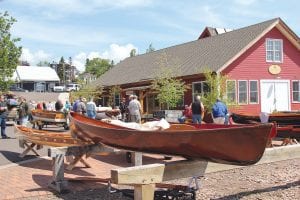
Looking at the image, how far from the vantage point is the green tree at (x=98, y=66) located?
374 feet

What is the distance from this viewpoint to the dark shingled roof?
2862 cm

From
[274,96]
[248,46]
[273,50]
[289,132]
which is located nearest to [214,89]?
[248,46]

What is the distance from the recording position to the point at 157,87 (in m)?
30.2

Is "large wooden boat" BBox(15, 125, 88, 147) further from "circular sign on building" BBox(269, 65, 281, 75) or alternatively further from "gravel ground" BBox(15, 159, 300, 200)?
"circular sign on building" BBox(269, 65, 281, 75)

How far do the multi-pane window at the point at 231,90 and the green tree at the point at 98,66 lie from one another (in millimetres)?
87005

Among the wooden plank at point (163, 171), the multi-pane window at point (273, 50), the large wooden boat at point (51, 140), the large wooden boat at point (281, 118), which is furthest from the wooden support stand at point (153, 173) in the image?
the multi-pane window at point (273, 50)

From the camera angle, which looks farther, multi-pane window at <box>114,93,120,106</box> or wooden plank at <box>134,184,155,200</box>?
multi-pane window at <box>114,93,120,106</box>

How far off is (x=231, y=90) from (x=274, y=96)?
12.1 ft

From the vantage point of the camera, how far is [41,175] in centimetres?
941

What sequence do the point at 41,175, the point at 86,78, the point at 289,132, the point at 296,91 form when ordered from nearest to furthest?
the point at 41,175 → the point at 289,132 → the point at 296,91 → the point at 86,78

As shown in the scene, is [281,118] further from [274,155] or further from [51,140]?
[274,155]

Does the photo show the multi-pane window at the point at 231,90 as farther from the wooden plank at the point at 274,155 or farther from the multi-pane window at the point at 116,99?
the wooden plank at the point at 274,155

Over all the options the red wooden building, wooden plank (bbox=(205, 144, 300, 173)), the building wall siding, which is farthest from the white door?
wooden plank (bbox=(205, 144, 300, 173))

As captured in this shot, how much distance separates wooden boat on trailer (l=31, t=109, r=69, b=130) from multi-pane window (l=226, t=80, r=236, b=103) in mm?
9717
